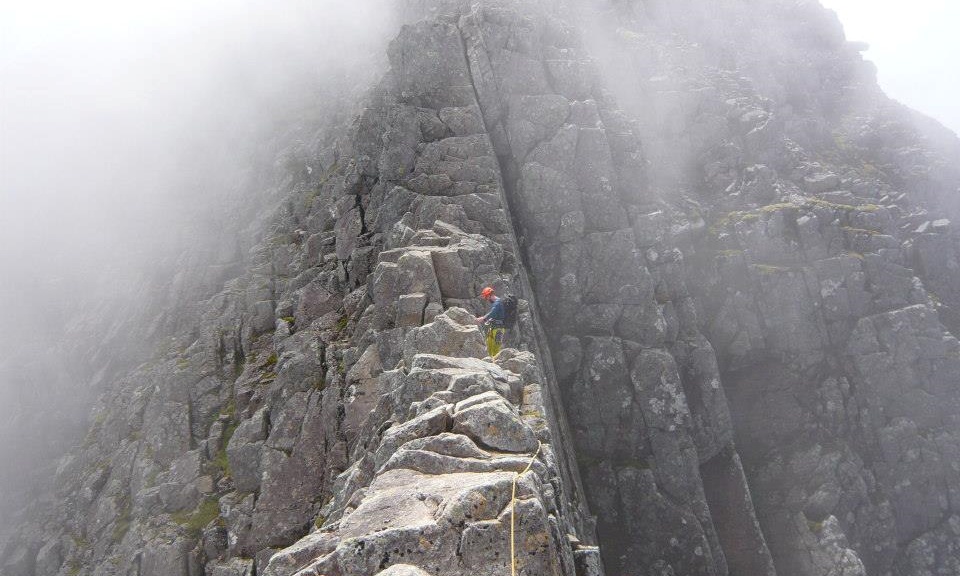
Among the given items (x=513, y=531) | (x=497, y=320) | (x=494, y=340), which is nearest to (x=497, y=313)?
(x=497, y=320)

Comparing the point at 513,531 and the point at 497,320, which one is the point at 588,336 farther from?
the point at 513,531

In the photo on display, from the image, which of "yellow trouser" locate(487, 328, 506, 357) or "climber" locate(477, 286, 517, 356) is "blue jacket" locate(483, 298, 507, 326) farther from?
"yellow trouser" locate(487, 328, 506, 357)

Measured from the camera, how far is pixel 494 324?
35.8 meters

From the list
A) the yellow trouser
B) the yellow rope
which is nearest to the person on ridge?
the yellow trouser

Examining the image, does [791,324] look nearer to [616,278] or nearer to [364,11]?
[616,278]

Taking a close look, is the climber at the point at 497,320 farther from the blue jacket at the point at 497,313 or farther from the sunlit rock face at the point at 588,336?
the sunlit rock face at the point at 588,336

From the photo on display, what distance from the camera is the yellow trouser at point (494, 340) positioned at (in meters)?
35.1

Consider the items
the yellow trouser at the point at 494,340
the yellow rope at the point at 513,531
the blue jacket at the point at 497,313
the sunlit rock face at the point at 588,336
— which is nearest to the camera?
the yellow rope at the point at 513,531

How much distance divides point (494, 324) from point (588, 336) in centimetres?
2343

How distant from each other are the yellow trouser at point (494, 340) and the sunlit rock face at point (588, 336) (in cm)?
217

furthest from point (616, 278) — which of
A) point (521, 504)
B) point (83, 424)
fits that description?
point (83, 424)

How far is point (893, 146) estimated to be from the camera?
85.3 m

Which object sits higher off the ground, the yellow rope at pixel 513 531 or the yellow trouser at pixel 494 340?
the yellow trouser at pixel 494 340

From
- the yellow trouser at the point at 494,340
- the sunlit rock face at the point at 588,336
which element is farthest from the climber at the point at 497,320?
the sunlit rock face at the point at 588,336
